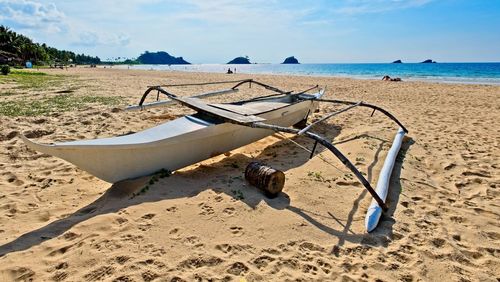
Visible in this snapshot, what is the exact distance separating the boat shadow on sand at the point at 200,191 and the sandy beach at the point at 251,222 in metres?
0.01

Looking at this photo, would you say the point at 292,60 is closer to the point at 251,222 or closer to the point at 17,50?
the point at 17,50

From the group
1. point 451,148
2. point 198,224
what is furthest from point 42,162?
point 451,148

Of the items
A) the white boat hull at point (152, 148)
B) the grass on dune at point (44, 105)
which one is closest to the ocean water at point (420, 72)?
the white boat hull at point (152, 148)

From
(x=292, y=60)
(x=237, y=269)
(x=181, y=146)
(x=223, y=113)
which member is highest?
(x=292, y=60)

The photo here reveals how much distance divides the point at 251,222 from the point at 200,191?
814 millimetres

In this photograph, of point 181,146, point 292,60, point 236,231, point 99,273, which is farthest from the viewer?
point 292,60

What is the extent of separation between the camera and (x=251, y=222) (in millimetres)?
2984

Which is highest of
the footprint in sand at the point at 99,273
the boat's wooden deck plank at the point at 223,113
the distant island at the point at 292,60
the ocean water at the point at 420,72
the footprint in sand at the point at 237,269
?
the distant island at the point at 292,60

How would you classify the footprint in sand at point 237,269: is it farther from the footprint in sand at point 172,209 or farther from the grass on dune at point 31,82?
the grass on dune at point 31,82

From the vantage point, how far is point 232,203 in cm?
329

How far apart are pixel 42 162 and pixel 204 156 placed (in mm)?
2289

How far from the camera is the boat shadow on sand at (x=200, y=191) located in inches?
110

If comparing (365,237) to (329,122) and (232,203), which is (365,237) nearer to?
(232,203)

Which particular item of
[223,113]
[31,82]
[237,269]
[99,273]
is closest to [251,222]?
[237,269]
